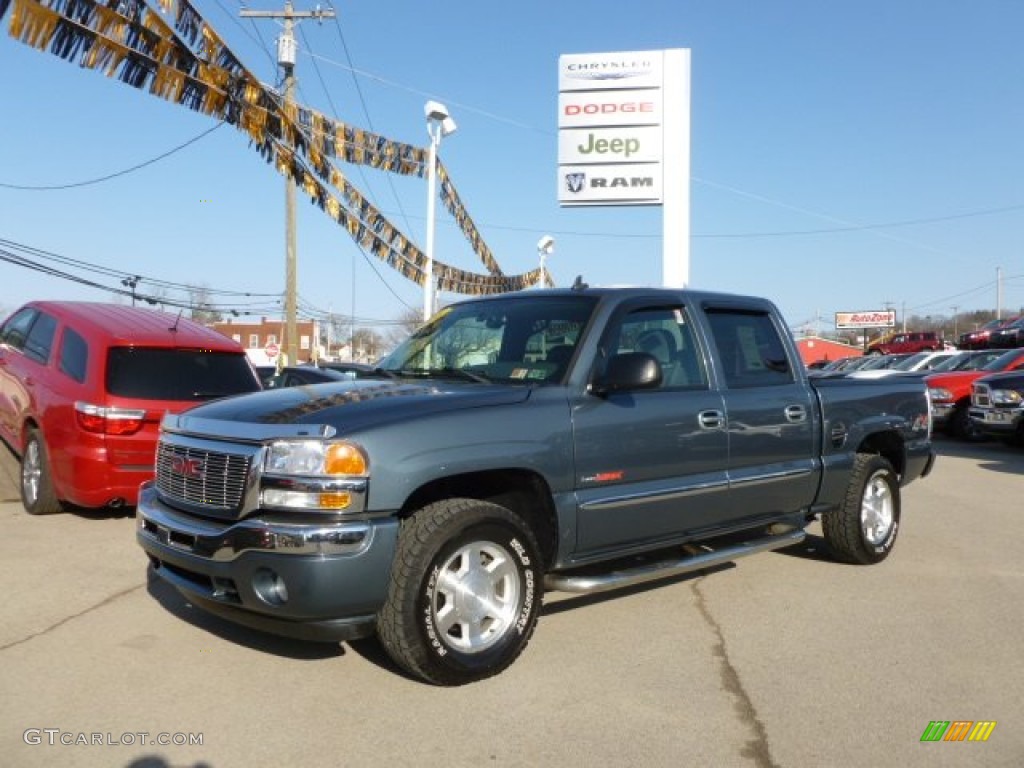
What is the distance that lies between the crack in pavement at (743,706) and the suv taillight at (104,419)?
4.65m

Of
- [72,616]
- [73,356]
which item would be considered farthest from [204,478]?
[73,356]

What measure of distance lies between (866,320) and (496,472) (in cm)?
10839

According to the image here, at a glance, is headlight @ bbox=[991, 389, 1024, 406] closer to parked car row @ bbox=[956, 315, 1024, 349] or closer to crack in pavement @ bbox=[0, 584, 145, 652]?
crack in pavement @ bbox=[0, 584, 145, 652]

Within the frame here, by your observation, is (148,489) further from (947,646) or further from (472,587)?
(947,646)

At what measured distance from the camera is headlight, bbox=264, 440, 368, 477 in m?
3.55

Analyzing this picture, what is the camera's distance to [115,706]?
3.61 m

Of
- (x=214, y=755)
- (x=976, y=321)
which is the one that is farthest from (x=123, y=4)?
(x=976, y=321)

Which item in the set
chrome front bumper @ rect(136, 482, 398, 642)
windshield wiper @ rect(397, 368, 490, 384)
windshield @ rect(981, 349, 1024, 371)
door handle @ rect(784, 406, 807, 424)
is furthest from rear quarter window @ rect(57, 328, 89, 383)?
windshield @ rect(981, 349, 1024, 371)

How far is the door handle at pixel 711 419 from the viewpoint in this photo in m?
4.87

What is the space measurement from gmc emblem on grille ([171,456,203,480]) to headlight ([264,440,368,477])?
0.57 meters

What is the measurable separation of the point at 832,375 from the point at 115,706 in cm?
512

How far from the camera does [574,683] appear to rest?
13.0ft

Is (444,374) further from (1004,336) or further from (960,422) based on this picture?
(1004,336)

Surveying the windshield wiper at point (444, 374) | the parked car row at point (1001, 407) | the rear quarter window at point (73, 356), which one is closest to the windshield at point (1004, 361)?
the parked car row at point (1001, 407)
